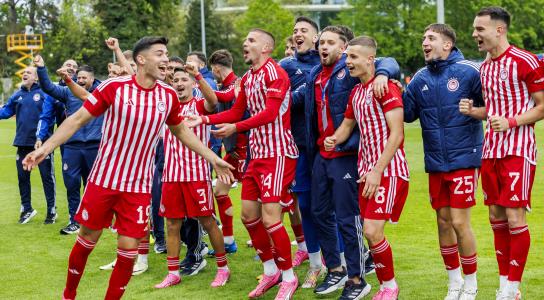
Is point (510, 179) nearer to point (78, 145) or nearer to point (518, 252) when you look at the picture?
point (518, 252)

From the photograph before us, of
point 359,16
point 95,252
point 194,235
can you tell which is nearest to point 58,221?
point 95,252

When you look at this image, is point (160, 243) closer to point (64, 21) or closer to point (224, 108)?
point (224, 108)

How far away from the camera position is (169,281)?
8.26 metres

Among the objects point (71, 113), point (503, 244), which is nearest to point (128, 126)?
point (503, 244)

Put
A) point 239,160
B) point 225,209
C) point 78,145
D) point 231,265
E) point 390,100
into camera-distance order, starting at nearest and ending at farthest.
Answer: point 390,100 < point 231,265 < point 225,209 < point 239,160 < point 78,145

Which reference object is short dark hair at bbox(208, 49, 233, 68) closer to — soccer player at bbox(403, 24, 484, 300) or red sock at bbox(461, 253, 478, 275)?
soccer player at bbox(403, 24, 484, 300)

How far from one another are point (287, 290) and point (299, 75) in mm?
2186

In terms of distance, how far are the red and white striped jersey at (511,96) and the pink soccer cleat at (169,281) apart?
A: 3399mm

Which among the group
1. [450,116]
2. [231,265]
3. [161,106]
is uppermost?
[161,106]

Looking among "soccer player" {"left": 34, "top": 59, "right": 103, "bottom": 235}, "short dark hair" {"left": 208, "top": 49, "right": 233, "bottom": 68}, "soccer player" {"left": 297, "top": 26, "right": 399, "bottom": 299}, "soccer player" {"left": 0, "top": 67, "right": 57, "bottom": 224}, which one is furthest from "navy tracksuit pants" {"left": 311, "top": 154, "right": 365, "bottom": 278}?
"soccer player" {"left": 0, "top": 67, "right": 57, "bottom": 224}

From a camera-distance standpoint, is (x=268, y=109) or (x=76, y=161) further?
(x=76, y=161)

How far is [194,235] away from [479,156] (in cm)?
350

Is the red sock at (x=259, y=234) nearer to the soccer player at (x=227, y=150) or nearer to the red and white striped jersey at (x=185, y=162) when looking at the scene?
the red and white striped jersey at (x=185, y=162)

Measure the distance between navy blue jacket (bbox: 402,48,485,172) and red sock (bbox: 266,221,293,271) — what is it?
1.50m
